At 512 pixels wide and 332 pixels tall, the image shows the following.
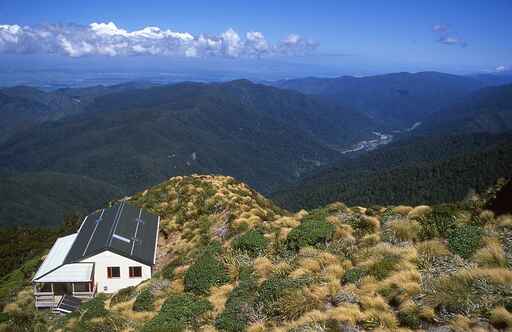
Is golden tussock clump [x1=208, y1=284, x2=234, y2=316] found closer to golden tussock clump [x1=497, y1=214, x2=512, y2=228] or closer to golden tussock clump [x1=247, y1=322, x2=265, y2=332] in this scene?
golden tussock clump [x1=247, y1=322, x2=265, y2=332]

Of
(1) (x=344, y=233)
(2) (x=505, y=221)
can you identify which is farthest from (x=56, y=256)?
(2) (x=505, y=221)

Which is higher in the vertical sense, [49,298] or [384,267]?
[384,267]

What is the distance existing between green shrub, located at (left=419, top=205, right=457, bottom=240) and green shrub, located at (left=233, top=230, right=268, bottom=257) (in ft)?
24.8

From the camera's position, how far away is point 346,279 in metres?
13.6

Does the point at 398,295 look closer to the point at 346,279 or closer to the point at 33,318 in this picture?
the point at 346,279

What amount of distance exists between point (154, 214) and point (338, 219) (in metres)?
24.6

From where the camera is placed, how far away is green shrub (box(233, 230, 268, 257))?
1931cm

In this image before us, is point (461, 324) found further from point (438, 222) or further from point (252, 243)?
point (252, 243)

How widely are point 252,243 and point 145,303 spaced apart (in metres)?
5.75

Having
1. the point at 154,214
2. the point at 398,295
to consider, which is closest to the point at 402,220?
the point at 398,295

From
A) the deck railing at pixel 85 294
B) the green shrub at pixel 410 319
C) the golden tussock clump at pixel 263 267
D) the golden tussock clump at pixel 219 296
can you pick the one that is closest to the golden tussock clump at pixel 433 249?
the green shrub at pixel 410 319

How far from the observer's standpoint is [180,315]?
47.2 ft

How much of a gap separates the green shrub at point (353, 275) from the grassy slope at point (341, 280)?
0.04m

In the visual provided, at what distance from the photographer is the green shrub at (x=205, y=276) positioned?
16.9 metres
